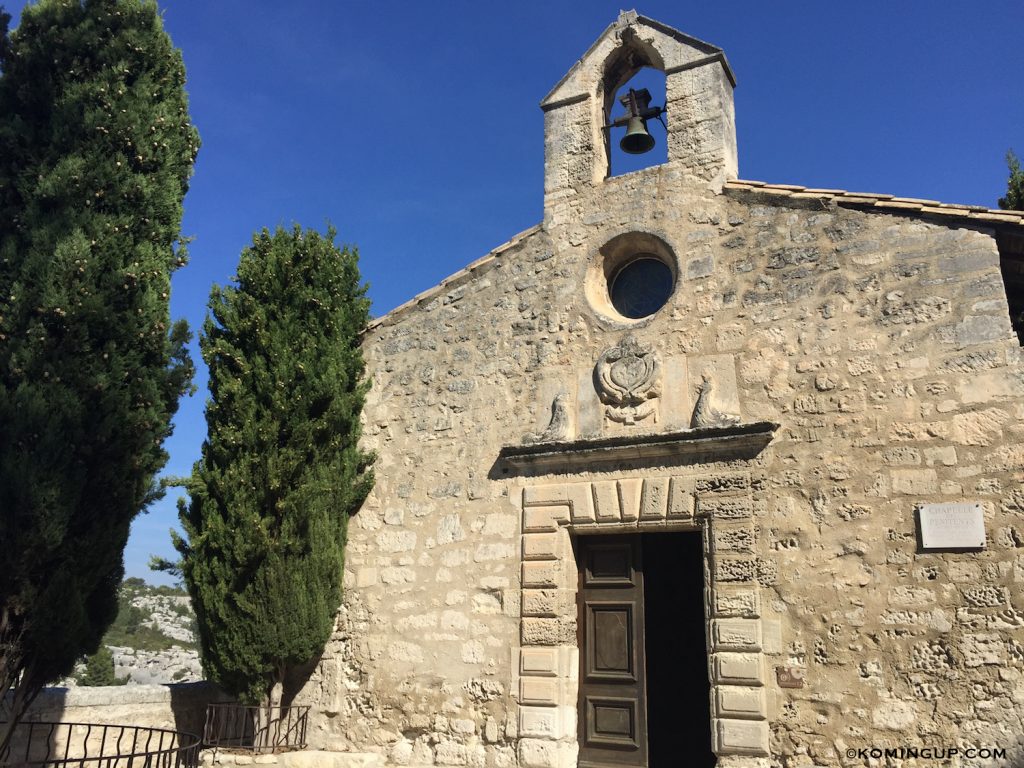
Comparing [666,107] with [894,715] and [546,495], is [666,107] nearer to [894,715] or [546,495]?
[546,495]

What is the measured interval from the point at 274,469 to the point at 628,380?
3058 millimetres

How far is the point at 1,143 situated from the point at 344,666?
192 inches

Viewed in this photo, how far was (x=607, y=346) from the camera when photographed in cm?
671

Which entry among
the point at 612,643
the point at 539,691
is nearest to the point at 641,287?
the point at 612,643

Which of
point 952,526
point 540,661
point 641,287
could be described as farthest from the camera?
point 641,287

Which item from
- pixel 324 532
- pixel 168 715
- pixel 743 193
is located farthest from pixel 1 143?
pixel 743 193

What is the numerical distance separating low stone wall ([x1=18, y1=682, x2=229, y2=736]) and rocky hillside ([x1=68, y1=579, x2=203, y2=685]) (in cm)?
919

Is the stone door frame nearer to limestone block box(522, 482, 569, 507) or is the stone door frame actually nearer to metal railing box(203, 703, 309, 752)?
limestone block box(522, 482, 569, 507)

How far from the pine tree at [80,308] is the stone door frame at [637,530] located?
3.02 meters

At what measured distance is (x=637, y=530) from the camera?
620 centimetres

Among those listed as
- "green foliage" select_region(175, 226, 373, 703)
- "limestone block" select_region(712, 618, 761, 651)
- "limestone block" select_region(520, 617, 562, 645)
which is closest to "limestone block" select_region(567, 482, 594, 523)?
"limestone block" select_region(520, 617, 562, 645)

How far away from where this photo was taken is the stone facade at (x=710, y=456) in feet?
16.9

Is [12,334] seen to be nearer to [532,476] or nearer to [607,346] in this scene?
[532,476]

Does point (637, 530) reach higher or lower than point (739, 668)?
higher
